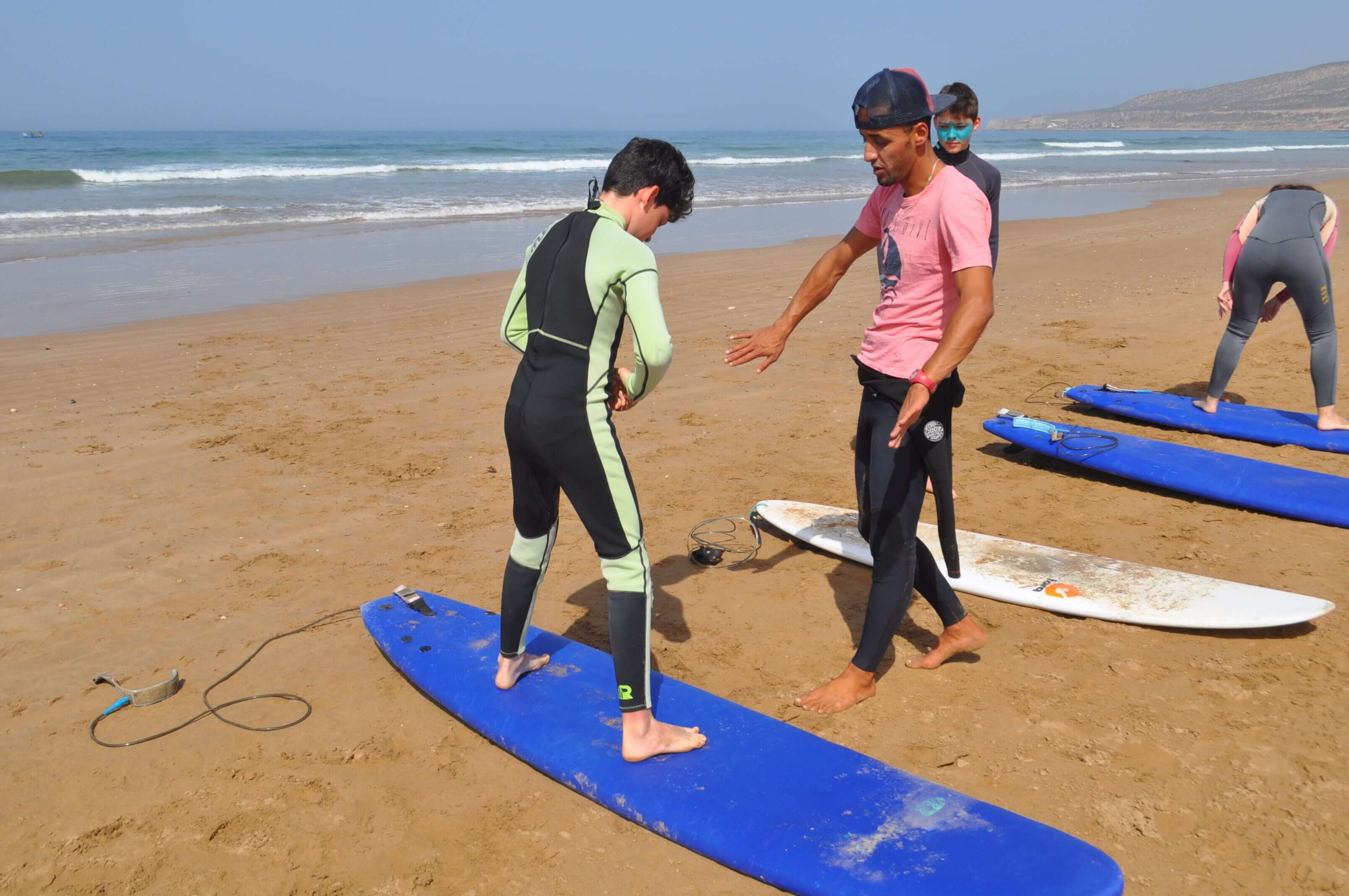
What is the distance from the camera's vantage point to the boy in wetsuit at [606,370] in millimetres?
2779

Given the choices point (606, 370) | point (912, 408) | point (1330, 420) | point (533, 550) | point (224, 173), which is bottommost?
point (1330, 420)

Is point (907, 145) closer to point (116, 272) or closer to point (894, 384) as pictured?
point (894, 384)

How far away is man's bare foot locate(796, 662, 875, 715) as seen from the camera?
11.2 ft

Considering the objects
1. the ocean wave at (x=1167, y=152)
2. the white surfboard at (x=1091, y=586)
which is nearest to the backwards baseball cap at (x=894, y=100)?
the white surfboard at (x=1091, y=586)

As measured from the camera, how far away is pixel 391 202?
21.4 m

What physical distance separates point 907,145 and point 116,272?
1237 centimetres

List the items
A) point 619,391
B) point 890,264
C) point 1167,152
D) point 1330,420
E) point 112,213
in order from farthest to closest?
point 1167,152 < point 112,213 < point 1330,420 < point 890,264 < point 619,391

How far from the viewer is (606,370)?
9.50 ft

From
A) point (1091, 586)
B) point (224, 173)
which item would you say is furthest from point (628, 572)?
point (224, 173)

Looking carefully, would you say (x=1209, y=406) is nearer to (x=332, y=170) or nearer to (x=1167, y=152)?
(x=332, y=170)

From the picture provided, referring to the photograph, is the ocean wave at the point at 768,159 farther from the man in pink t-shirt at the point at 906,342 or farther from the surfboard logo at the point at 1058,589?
the man in pink t-shirt at the point at 906,342

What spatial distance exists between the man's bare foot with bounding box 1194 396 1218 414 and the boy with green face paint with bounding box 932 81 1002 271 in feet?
7.69

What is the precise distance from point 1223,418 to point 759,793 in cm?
510

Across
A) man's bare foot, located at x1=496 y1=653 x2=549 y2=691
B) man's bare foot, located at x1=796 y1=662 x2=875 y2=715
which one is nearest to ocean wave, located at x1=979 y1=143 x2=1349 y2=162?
man's bare foot, located at x1=796 y1=662 x2=875 y2=715
